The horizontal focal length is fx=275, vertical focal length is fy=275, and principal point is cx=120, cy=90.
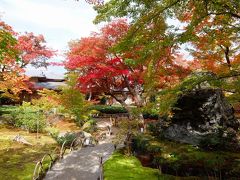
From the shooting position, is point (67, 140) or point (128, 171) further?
point (67, 140)

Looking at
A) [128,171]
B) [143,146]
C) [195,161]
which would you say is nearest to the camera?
[128,171]

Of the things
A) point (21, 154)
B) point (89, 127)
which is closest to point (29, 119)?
point (89, 127)

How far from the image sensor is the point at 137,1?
7496 mm

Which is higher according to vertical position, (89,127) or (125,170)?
(89,127)

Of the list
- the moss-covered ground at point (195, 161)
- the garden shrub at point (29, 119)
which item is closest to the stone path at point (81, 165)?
the moss-covered ground at point (195, 161)

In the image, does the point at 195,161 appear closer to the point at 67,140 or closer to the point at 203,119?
the point at 203,119

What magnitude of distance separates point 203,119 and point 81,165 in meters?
6.88

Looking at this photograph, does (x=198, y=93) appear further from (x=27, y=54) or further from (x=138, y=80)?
(x=27, y=54)

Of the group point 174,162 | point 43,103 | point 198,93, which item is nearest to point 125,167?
point 174,162

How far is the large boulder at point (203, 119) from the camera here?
14.4 m

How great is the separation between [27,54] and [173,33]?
88.6 feet

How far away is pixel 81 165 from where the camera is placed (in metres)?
12.8

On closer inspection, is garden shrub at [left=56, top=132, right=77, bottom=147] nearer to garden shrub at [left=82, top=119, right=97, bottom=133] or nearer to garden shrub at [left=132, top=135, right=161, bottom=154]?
garden shrub at [left=82, top=119, right=97, bottom=133]

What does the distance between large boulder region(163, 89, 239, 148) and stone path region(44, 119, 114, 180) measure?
424 centimetres
